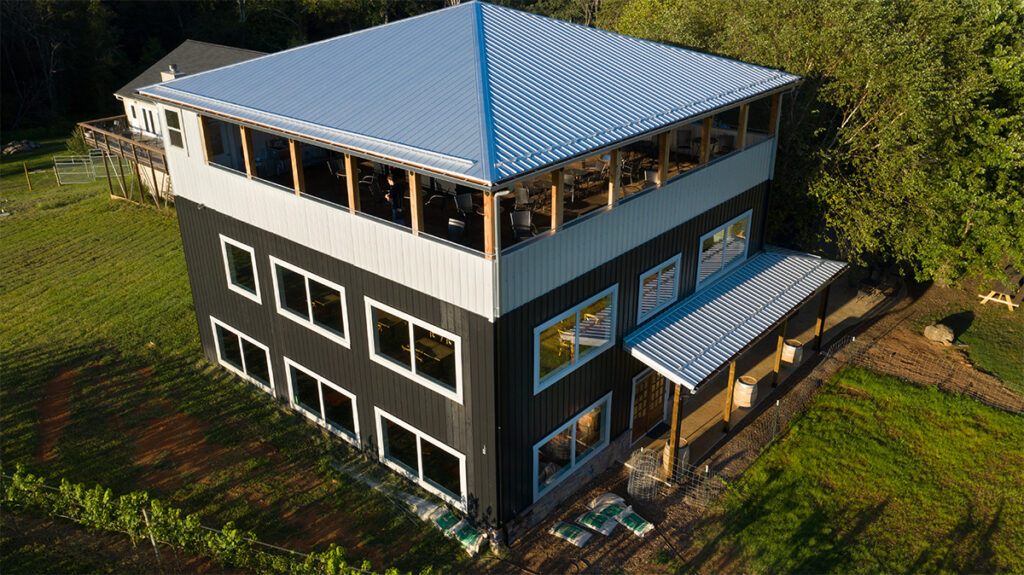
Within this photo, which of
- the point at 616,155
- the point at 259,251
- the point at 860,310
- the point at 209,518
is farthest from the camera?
the point at 860,310

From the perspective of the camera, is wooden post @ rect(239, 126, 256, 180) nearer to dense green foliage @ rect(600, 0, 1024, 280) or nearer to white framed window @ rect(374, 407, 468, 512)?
white framed window @ rect(374, 407, 468, 512)

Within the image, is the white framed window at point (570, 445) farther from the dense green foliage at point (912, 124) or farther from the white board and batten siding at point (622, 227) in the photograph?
the dense green foliage at point (912, 124)

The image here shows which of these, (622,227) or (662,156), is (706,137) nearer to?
(662,156)

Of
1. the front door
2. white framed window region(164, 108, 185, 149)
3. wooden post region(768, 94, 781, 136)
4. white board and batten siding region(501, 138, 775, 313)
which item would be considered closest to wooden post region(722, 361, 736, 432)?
the front door

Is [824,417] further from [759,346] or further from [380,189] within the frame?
[380,189]

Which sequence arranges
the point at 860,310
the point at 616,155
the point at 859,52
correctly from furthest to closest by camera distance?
the point at 860,310
the point at 859,52
the point at 616,155

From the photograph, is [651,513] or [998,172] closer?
[651,513]

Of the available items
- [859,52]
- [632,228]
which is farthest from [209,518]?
[859,52]

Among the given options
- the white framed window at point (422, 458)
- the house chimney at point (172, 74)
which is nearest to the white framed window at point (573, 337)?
the white framed window at point (422, 458)
